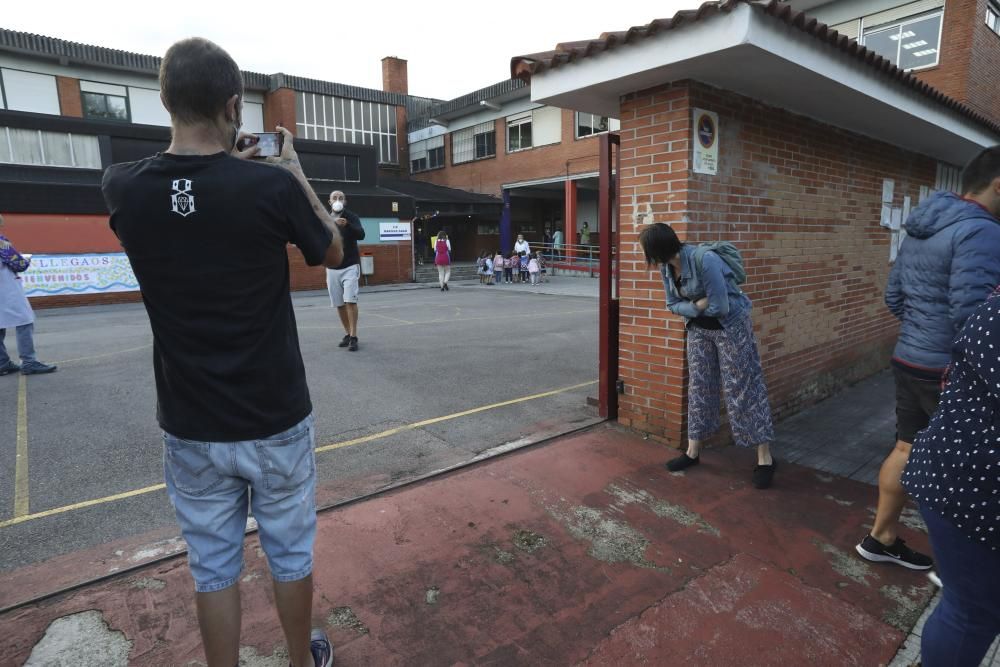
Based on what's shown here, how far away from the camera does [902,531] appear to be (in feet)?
10.5

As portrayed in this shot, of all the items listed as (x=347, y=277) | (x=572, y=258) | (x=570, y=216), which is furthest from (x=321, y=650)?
(x=570, y=216)

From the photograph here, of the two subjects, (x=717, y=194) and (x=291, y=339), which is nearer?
(x=291, y=339)

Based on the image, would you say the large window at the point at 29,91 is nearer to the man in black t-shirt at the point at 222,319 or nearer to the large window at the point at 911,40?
the man in black t-shirt at the point at 222,319

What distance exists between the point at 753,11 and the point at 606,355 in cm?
258

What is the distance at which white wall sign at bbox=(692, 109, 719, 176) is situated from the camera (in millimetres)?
4035

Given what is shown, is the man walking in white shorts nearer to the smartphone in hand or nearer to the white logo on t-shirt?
the smartphone in hand

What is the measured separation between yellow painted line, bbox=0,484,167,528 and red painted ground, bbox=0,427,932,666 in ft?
3.50

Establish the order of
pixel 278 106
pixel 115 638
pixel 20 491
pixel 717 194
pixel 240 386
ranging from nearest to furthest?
pixel 240 386
pixel 115 638
pixel 20 491
pixel 717 194
pixel 278 106

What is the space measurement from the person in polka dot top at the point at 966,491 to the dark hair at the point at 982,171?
4.89 ft

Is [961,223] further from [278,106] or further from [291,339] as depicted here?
[278,106]

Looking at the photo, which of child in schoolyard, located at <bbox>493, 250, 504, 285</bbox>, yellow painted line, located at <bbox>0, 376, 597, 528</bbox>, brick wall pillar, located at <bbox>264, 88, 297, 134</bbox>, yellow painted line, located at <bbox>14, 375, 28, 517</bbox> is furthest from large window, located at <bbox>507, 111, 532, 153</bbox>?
yellow painted line, located at <bbox>14, 375, 28, 517</bbox>

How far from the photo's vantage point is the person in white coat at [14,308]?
638 cm

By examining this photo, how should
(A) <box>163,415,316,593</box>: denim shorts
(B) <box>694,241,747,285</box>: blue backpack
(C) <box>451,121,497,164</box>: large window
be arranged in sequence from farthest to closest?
(C) <box>451,121,497,164</box>: large window, (B) <box>694,241,747,285</box>: blue backpack, (A) <box>163,415,316,593</box>: denim shorts

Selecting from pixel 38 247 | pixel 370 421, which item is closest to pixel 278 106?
pixel 38 247
